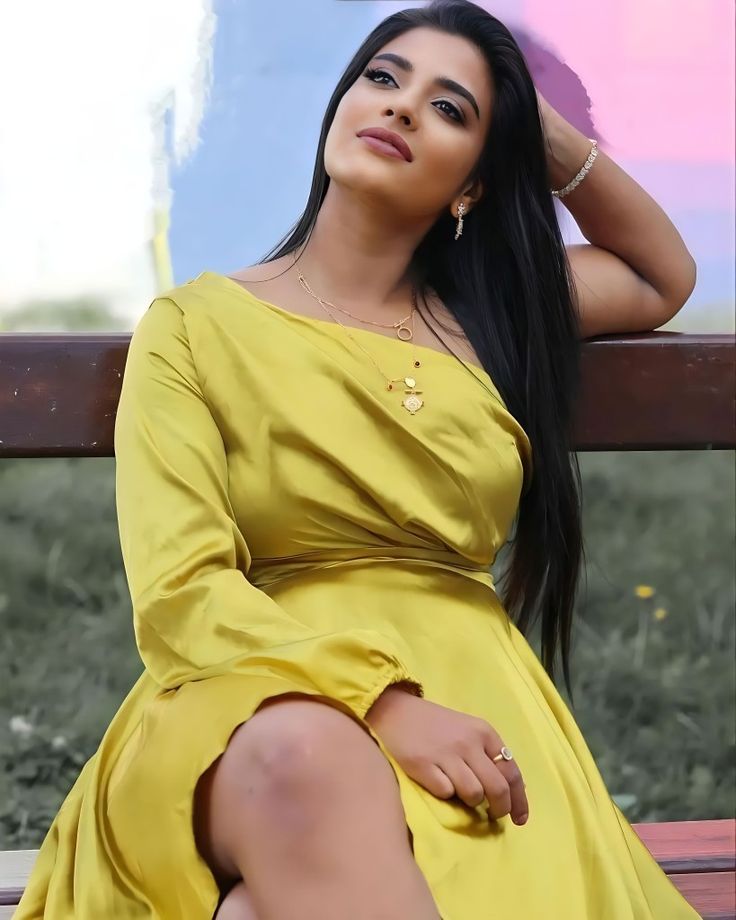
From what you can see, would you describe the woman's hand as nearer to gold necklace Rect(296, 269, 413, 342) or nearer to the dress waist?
the dress waist

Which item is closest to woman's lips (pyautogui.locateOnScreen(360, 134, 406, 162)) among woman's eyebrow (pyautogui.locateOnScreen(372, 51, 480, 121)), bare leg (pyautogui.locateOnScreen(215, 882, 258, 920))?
woman's eyebrow (pyautogui.locateOnScreen(372, 51, 480, 121))

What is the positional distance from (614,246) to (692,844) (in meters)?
0.87

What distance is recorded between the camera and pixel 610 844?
1306 millimetres

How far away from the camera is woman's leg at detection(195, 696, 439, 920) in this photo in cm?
99

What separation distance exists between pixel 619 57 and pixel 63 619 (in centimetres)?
210

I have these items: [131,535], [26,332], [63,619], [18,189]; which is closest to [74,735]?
[63,619]

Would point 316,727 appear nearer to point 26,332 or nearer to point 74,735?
point 26,332

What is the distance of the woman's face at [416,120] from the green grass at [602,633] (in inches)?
63.0

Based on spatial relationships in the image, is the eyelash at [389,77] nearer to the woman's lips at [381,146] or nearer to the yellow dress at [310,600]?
the woman's lips at [381,146]

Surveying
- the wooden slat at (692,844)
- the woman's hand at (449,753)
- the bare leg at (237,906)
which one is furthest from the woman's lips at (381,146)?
the wooden slat at (692,844)

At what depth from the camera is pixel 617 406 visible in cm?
173

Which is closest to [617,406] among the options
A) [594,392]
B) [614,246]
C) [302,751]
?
[594,392]

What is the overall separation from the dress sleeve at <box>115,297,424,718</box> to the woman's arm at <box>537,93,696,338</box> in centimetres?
58

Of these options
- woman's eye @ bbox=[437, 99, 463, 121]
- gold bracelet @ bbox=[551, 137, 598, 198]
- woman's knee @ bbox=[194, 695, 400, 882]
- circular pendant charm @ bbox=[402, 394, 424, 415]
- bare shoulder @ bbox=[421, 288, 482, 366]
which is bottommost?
woman's knee @ bbox=[194, 695, 400, 882]
